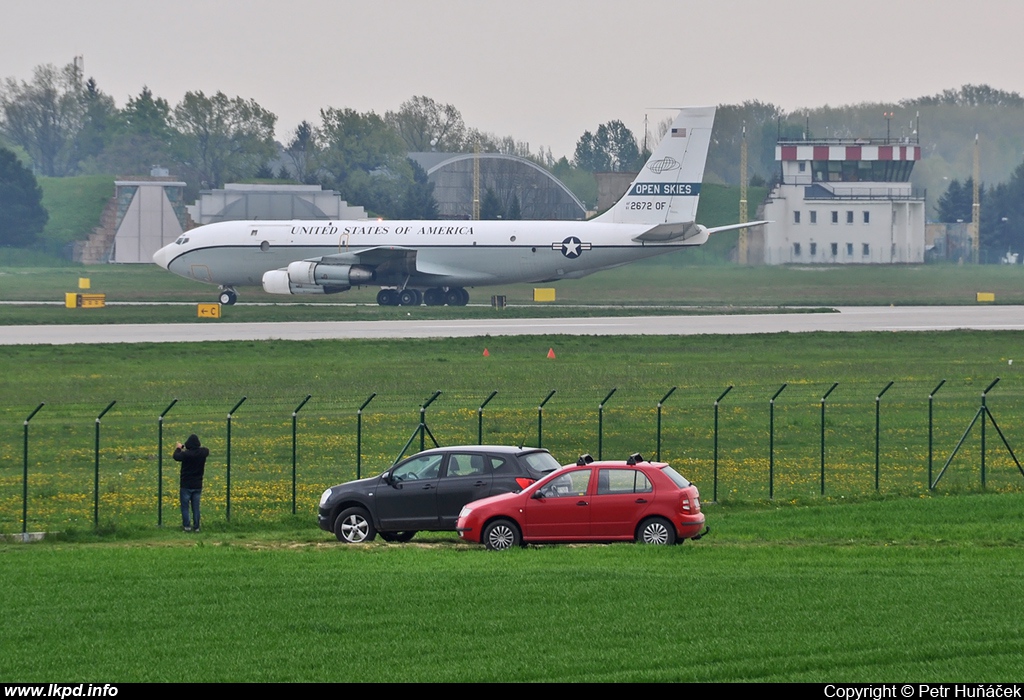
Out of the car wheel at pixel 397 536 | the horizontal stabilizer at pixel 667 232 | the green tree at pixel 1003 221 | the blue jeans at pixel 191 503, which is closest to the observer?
the car wheel at pixel 397 536

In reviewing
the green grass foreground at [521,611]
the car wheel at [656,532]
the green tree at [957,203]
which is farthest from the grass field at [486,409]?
the green tree at [957,203]

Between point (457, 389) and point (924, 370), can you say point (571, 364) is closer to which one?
point (457, 389)

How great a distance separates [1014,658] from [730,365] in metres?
32.9

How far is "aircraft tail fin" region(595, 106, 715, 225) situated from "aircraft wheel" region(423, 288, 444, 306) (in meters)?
10.6

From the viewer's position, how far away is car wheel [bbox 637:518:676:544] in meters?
20.2

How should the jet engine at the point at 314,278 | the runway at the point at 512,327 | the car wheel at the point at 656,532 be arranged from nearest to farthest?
1. the car wheel at the point at 656,532
2. the runway at the point at 512,327
3. the jet engine at the point at 314,278

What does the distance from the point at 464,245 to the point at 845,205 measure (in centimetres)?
6527

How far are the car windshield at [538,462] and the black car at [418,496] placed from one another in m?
0.02

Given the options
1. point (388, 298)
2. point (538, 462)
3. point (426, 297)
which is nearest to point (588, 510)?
point (538, 462)

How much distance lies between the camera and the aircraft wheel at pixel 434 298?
2921 inches

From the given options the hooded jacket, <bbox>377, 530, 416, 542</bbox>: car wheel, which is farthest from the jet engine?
<bbox>377, 530, 416, 542</bbox>: car wheel

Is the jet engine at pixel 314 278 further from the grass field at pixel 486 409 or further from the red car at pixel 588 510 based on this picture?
the red car at pixel 588 510

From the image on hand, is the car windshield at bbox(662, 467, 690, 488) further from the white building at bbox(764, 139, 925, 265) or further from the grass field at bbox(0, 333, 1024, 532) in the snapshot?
the white building at bbox(764, 139, 925, 265)
